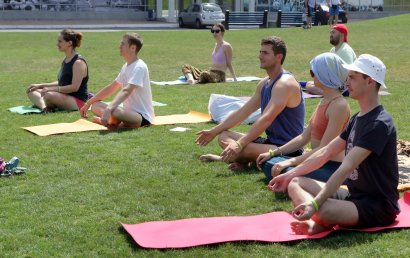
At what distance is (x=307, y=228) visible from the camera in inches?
203

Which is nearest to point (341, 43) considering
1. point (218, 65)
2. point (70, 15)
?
point (218, 65)

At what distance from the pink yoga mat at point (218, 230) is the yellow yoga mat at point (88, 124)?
4348 mm

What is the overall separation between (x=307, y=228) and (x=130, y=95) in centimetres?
493

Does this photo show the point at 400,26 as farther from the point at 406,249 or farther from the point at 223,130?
the point at 406,249

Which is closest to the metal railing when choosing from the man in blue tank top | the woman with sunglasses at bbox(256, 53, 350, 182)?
the man in blue tank top

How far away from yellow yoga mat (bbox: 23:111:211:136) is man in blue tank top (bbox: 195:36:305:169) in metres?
2.83

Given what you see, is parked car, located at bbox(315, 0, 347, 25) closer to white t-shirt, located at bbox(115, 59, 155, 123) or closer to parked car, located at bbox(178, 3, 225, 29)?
parked car, located at bbox(178, 3, 225, 29)

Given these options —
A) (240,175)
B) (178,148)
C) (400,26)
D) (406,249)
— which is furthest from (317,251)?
(400,26)

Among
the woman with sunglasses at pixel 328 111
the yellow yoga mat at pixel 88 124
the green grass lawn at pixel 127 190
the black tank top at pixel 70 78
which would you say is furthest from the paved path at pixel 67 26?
the woman with sunglasses at pixel 328 111

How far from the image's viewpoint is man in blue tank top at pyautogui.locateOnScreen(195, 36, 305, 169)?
690cm

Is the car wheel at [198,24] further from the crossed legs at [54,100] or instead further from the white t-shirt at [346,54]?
the crossed legs at [54,100]

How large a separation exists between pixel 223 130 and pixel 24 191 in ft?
7.06

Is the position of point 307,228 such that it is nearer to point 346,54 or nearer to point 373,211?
point 373,211

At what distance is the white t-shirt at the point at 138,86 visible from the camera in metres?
9.48
